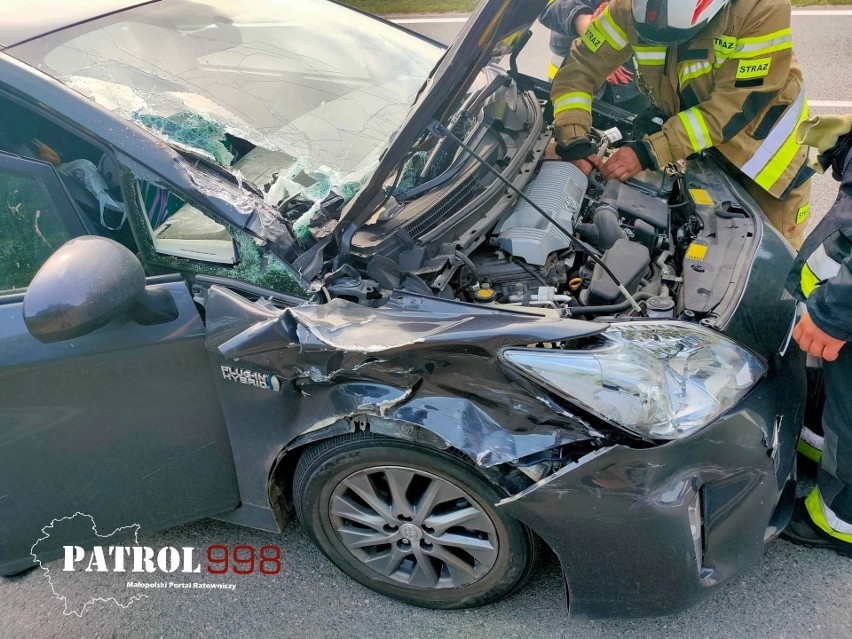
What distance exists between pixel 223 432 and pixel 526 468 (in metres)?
0.88

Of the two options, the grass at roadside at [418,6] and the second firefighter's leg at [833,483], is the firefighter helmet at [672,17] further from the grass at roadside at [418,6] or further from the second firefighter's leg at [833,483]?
the grass at roadside at [418,6]

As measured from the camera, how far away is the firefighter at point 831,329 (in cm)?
174

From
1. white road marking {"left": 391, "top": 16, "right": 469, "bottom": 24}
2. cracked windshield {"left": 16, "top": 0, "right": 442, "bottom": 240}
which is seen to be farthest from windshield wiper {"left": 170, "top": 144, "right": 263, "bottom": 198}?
white road marking {"left": 391, "top": 16, "right": 469, "bottom": 24}

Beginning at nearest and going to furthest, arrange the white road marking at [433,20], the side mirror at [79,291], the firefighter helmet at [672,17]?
the side mirror at [79,291]
the firefighter helmet at [672,17]
the white road marking at [433,20]

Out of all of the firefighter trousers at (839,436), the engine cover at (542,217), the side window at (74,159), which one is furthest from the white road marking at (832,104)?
the side window at (74,159)

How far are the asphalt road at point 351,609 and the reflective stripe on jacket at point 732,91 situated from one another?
147 cm

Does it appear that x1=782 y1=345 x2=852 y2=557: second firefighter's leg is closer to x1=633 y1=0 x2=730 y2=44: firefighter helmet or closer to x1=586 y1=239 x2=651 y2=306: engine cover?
x1=586 y1=239 x2=651 y2=306: engine cover

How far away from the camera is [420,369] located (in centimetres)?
166

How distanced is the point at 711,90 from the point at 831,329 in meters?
1.39

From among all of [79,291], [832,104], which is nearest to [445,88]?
[79,291]

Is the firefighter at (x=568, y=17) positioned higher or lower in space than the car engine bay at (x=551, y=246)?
higher

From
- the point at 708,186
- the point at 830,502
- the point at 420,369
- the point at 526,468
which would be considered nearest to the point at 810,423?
the point at 830,502

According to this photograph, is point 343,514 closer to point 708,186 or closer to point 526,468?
point 526,468

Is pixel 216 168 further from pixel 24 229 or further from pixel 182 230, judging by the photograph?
pixel 24 229
